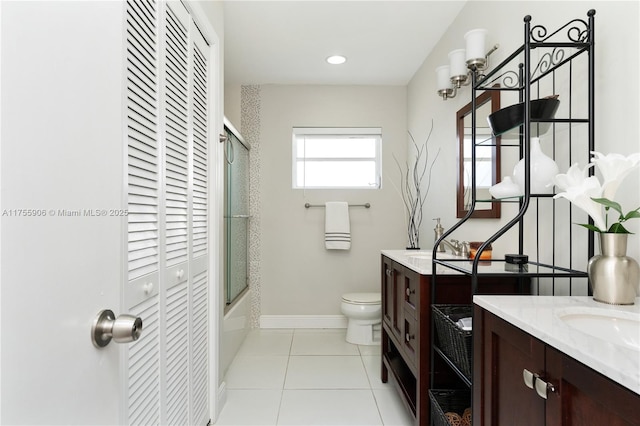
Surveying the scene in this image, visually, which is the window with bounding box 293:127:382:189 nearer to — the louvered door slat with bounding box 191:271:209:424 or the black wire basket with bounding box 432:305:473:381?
the louvered door slat with bounding box 191:271:209:424

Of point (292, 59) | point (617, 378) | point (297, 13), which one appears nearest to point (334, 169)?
point (292, 59)

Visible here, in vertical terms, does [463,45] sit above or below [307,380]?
above

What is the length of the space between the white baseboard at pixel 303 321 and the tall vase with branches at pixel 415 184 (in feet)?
Answer: 3.43

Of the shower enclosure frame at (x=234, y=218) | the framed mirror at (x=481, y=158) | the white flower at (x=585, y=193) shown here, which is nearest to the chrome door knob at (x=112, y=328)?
the white flower at (x=585, y=193)

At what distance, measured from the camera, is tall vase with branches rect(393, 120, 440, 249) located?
3104mm

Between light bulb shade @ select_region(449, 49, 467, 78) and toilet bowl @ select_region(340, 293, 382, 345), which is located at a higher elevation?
light bulb shade @ select_region(449, 49, 467, 78)

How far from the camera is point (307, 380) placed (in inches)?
98.1

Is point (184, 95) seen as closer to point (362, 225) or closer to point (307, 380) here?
point (307, 380)

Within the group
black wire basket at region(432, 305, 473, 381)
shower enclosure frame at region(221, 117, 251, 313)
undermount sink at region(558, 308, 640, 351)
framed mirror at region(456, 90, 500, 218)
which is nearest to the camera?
undermount sink at region(558, 308, 640, 351)

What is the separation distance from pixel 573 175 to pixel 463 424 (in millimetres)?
1075

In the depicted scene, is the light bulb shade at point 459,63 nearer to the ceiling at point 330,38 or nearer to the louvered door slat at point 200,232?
the ceiling at point 330,38

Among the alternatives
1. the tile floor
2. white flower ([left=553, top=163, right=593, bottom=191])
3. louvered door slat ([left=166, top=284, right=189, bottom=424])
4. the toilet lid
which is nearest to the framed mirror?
white flower ([left=553, top=163, right=593, bottom=191])

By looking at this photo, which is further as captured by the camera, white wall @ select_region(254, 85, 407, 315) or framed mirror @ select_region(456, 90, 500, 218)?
white wall @ select_region(254, 85, 407, 315)

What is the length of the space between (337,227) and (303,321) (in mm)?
1000
